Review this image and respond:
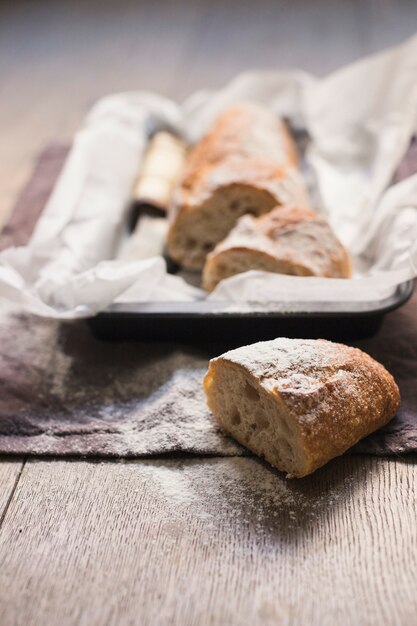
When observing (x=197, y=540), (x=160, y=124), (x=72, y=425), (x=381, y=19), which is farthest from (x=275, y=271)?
(x=381, y=19)

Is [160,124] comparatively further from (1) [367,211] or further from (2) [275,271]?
(2) [275,271]

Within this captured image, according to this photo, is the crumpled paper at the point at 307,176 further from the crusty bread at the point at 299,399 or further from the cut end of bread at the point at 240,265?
the crusty bread at the point at 299,399

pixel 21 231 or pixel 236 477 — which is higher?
pixel 236 477

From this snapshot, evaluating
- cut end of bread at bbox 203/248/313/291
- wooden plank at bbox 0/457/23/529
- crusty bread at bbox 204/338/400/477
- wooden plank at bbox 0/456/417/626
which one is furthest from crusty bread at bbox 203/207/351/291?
wooden plank at bbox 0/457/23/529

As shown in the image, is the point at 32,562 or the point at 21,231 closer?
the point at 32,562

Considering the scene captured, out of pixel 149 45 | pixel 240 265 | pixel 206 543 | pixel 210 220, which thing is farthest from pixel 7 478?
pixel 149 45

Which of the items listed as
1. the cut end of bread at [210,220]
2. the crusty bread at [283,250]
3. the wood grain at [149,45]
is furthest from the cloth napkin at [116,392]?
the wood grain at [149,45]

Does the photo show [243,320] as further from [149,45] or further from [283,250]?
[149,45]
